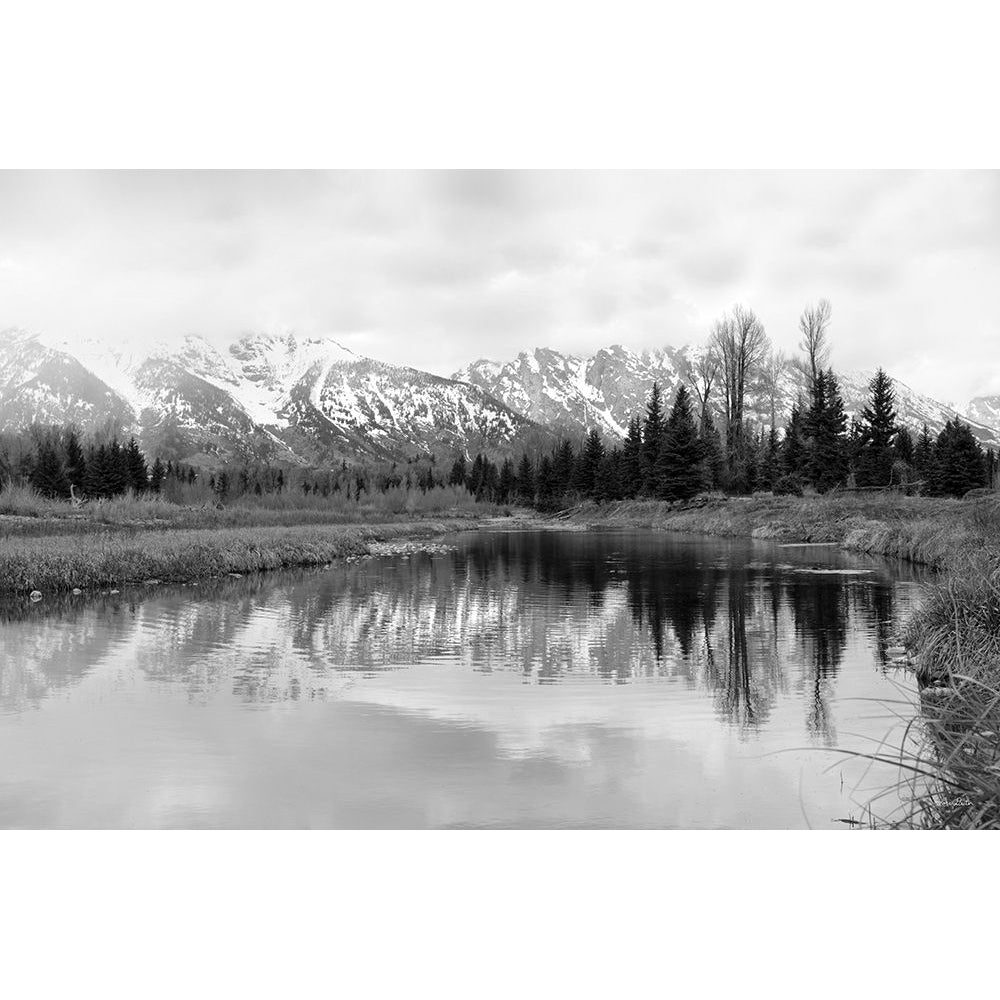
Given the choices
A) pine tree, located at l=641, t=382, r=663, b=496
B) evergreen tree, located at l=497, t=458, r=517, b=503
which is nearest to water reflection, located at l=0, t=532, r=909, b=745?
pine tree, located at l=641, t=382, r=663, b=496

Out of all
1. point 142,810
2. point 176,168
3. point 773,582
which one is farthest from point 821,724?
point 773,582

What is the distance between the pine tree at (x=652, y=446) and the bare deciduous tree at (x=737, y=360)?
17.1ft

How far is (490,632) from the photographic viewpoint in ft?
41.1

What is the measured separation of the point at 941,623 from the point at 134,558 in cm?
1617

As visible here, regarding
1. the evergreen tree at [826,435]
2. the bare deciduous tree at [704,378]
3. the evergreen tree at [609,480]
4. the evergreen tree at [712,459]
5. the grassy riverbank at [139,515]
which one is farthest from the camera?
the evergreen tree at [609,480]

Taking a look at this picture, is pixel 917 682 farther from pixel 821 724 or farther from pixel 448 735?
pixel 448 735

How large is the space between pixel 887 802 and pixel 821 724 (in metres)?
2.02

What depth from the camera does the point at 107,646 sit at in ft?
36.3

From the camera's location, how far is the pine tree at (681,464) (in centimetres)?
5531

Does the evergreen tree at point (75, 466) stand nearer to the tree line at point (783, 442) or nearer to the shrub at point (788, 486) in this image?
the tree line at point (783, 442)

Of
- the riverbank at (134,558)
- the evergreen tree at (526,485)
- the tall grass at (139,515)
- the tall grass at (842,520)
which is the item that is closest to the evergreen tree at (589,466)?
the evergreen tree at (526,485)

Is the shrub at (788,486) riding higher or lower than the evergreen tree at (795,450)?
lower

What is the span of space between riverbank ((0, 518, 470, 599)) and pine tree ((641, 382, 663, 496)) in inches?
1542

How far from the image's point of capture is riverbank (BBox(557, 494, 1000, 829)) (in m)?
4.49
